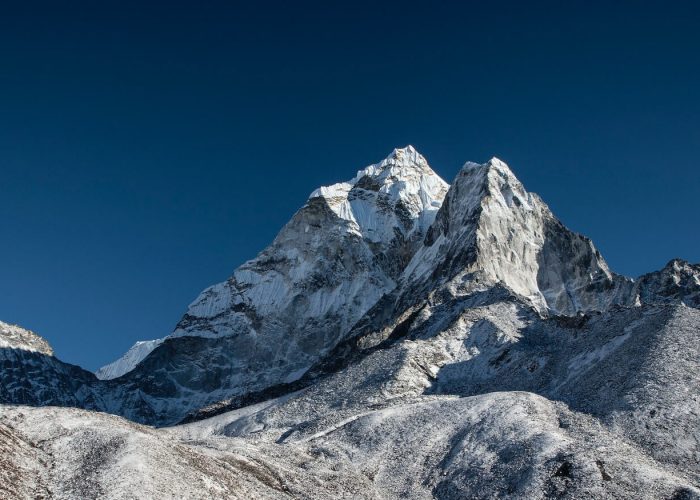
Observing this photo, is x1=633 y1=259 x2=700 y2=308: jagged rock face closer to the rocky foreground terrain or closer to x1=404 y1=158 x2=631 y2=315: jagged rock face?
x1=404 y1=158 x2=631 y2=315: jagged rock face

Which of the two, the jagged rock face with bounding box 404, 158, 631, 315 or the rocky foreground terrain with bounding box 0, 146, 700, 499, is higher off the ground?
the jagged rock face with bounding box 404, 158, 631, 315

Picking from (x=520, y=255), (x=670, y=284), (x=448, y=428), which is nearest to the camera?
(x=448, y=428)

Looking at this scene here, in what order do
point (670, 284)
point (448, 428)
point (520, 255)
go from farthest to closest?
point (520, 255) < point (670, 284) < point (448, 428)

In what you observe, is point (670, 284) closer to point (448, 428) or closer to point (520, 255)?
point (520, 255)

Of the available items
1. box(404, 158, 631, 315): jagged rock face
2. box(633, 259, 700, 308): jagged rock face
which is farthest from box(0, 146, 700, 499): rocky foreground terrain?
box(633, 259, 700, 308): jagged rock face

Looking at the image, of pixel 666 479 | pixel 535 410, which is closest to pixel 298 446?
pixel 535 410

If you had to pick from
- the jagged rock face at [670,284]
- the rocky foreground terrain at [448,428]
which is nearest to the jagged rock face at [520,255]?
the jagged rock face at [670,284]

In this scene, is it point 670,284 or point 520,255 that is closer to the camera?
point 670,284

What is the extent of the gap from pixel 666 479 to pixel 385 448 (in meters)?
24.7

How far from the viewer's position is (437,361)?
10731 centimetres

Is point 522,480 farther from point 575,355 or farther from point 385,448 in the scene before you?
point 575,355

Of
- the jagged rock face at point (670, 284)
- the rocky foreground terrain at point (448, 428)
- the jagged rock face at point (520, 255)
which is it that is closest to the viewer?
the rocky foreground terrain at point (448, 428)

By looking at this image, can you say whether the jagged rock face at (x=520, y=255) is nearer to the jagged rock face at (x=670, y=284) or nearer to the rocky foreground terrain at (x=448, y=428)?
the jagged rock face at (x=670, y=284)

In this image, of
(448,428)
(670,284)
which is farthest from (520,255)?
(448,428)
